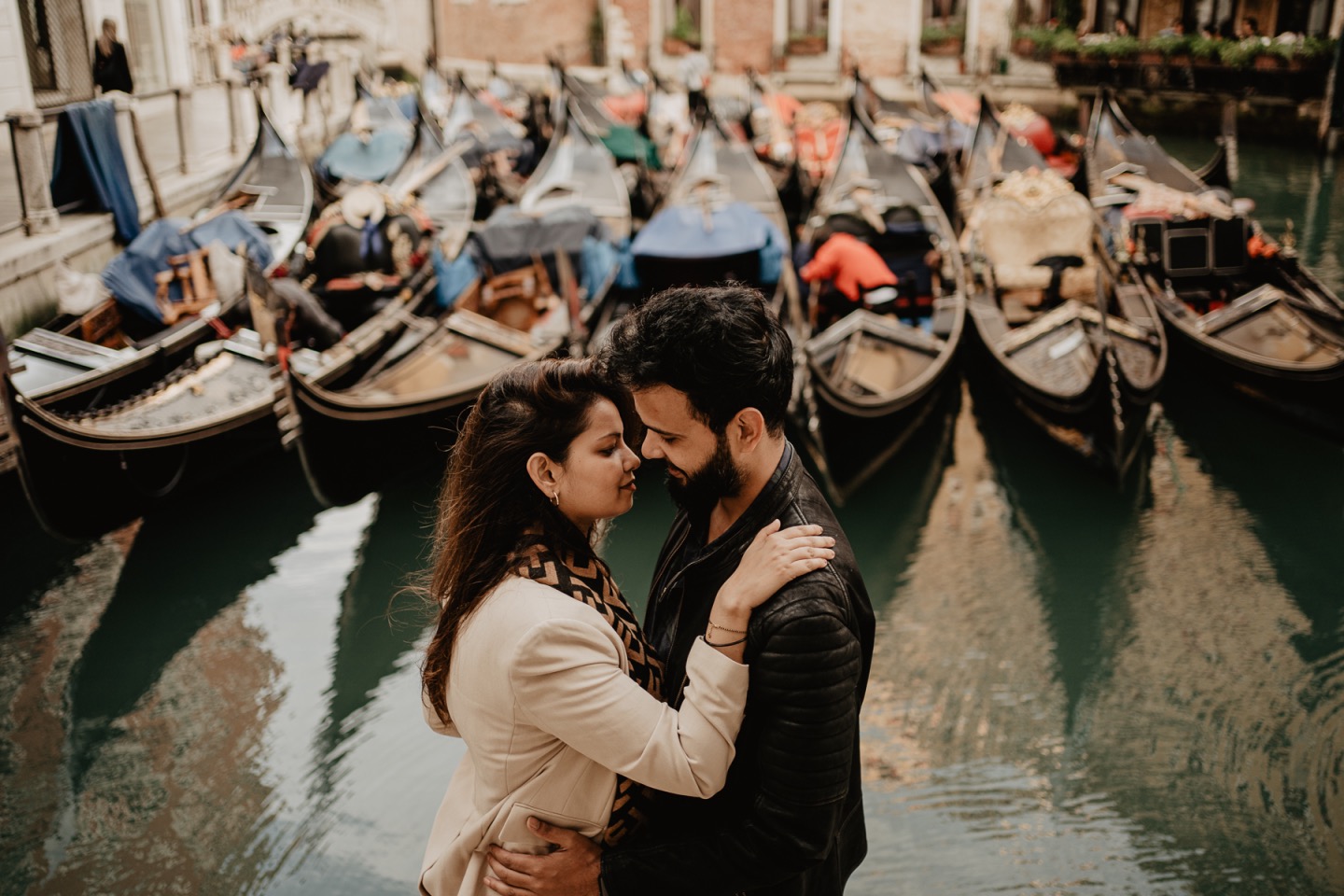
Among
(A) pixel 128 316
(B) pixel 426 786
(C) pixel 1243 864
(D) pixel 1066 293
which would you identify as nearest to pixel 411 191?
(A) pixel 128 316

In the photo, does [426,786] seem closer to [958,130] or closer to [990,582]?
[990,582]

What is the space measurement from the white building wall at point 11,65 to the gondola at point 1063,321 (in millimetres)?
4082

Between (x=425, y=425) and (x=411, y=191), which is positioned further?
(x=411, y=191)

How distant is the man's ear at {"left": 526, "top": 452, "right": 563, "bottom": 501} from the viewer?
0.88 meters

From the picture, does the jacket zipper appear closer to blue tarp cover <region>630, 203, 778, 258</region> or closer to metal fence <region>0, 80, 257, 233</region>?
blue tarp cover <region>630, 203, 778, 258</region>

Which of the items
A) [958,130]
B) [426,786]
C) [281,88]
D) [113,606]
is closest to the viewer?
[426,786]

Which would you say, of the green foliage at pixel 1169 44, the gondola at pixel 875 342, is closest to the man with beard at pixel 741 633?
the gondola at pixel 875 342

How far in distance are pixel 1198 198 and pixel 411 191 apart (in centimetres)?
383

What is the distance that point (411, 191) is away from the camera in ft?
20.1

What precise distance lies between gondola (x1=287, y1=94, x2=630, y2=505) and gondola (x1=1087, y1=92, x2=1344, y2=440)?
219 cm

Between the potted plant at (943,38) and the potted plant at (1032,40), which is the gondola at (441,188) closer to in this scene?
the potted plant at (1032,40)

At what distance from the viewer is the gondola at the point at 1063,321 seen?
3.63 meters

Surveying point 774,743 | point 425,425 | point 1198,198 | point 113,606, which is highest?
point 774,743

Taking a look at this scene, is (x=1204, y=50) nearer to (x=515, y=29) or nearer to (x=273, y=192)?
(x=515, y=29)
